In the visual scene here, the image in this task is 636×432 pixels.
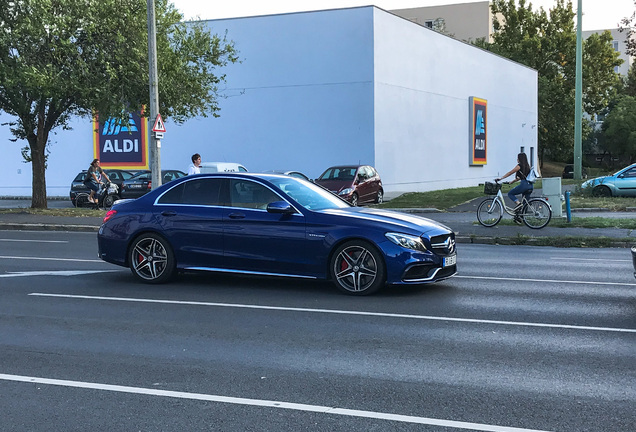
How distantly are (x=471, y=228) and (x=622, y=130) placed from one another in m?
59.6

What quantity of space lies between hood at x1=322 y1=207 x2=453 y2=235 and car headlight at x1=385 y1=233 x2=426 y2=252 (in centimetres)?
7

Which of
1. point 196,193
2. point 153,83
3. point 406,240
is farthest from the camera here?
point 153,83

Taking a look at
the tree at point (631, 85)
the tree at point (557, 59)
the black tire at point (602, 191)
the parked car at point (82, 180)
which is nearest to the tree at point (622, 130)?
the tree at point (557, 59)

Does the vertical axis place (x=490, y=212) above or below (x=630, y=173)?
below

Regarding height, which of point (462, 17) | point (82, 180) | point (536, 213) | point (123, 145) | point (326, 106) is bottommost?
point (536, 213)

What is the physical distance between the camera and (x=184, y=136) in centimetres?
3731

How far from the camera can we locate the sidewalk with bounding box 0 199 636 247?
53.0 ft

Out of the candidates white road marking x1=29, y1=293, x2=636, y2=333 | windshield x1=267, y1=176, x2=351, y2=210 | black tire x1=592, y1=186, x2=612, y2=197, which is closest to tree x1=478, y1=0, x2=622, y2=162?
black tire x1=592, y1=186, x2=612, y2=197

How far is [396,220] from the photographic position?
9.27m

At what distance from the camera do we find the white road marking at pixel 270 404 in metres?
4.51

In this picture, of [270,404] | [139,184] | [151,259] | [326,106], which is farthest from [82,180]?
[270,404]

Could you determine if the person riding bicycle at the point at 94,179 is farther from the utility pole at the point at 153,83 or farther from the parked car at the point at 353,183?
the parked car at the point at 353,183

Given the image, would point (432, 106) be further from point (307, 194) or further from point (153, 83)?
point (307, 194)

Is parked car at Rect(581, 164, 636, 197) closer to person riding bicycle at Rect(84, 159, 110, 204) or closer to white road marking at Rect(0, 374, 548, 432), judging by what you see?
person riding bicycle at Rect(84, 159, 110, 204)
